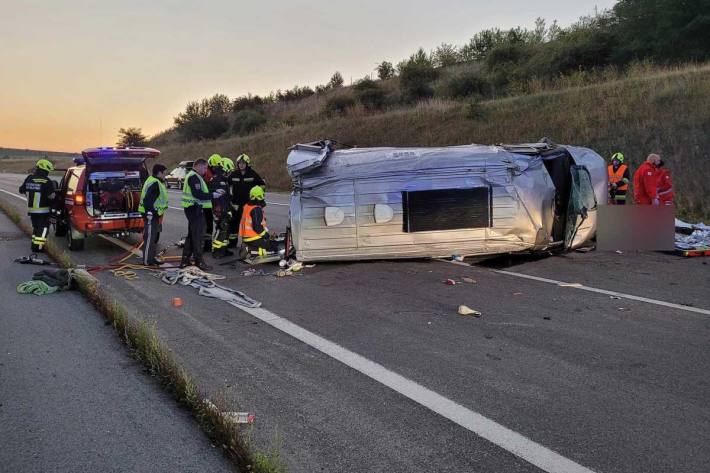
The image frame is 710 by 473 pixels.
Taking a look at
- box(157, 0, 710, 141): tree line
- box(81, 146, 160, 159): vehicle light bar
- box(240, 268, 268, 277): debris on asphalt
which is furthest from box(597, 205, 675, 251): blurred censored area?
box(157, 0, 710, 141): tree line

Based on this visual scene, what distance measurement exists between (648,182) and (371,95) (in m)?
33.0

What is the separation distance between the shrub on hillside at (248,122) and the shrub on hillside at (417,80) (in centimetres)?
1525

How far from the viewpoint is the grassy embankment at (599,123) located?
1472cm

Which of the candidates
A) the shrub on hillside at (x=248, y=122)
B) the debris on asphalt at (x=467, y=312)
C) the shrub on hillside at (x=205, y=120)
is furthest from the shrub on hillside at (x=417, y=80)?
the debris on asphalt at (x=467, y=312)

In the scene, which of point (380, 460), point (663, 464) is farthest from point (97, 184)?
point (663, 464)

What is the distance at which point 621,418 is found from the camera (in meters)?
3.31

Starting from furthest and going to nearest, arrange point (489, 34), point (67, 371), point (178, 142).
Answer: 1. point (178, 142)
2. point (489, 34)
3. point (67, 371)

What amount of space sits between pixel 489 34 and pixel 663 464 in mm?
46021

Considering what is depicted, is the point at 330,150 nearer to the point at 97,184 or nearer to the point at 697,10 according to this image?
the point at 97,184

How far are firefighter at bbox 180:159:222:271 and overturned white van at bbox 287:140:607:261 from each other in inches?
56.5

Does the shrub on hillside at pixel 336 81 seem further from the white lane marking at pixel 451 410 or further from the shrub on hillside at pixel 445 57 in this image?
the white lane marking at pixel 451 410

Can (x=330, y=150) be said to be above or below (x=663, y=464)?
above

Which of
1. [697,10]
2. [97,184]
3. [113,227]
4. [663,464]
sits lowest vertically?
[663,464]

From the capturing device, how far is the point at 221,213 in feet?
30.5
